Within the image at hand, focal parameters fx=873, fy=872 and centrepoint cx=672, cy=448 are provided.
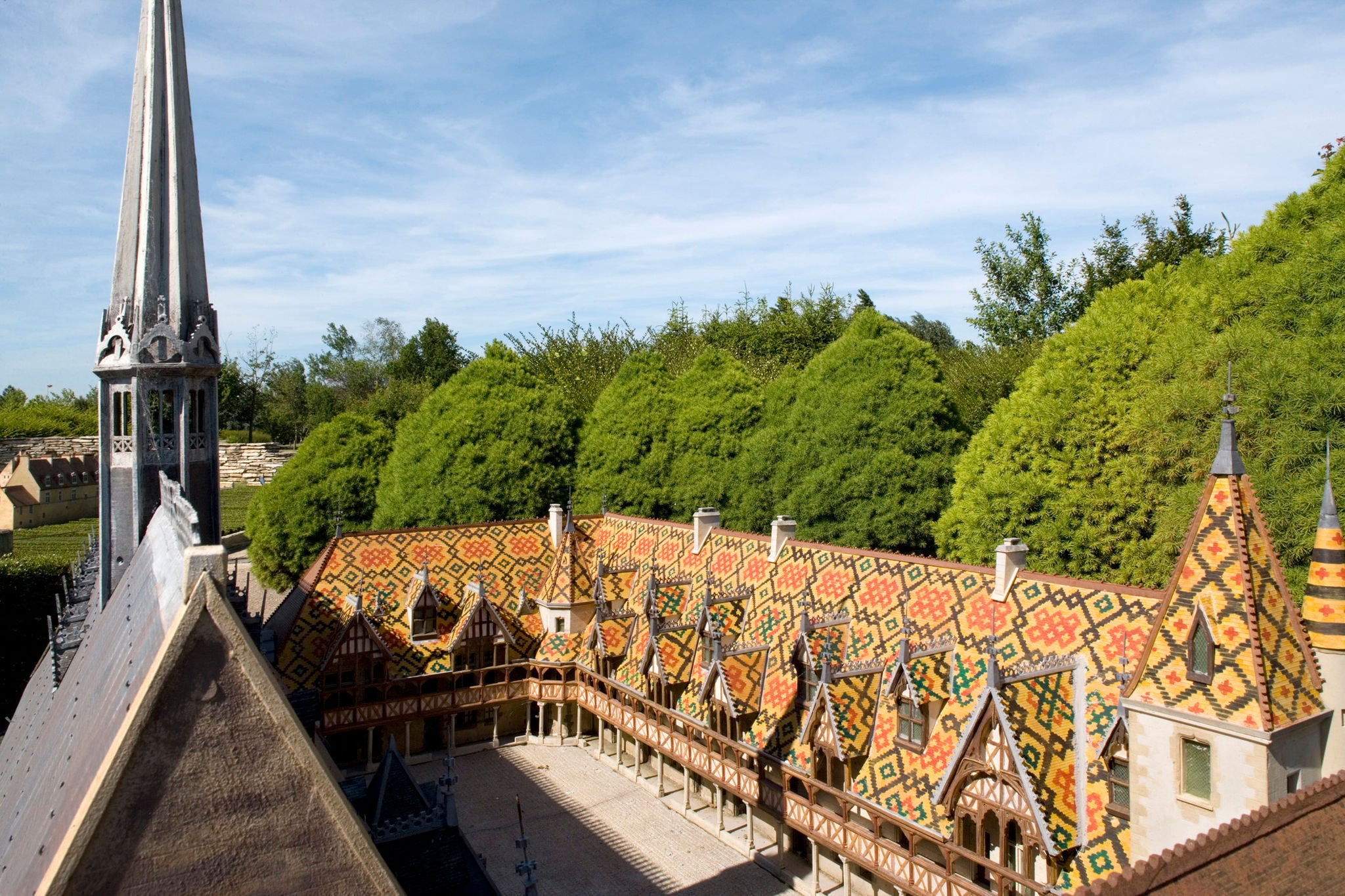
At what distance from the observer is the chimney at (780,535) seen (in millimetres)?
26125

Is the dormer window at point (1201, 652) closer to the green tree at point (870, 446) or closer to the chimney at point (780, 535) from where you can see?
the chimney at point (780, 535)

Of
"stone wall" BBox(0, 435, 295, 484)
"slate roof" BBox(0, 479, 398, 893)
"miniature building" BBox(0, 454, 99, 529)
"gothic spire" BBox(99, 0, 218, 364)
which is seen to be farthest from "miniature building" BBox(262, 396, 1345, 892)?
"stone wall" BBox(0, 435, 295, 484)

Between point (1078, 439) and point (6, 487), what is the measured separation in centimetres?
6647

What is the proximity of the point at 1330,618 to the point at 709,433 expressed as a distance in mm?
29720

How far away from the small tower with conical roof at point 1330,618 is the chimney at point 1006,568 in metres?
6.20

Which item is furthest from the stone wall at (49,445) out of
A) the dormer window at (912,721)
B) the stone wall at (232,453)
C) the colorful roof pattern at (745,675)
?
the dormer window at (912,721)

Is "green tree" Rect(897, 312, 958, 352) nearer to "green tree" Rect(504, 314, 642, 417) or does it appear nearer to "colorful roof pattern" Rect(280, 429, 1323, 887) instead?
"green tree" Rect(504, 314, 642, 417)

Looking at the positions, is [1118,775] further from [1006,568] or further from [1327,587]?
[1006,568]

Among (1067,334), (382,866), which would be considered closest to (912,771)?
(382,866)

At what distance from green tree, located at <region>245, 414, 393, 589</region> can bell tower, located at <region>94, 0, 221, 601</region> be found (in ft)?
65.1

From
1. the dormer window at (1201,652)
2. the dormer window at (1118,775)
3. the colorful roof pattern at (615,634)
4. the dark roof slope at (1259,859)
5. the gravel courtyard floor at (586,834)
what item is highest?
the dormer window at (1201,652)

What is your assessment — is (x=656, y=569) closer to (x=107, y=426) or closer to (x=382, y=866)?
(x=107, y=426)

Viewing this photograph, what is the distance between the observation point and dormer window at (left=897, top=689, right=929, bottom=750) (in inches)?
716

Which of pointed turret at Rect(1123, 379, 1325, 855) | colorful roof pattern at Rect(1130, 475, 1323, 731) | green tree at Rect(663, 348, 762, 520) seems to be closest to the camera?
pointed turret at Rect(1123, 379, 1325, 855)
